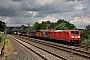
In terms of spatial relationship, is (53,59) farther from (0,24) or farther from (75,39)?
(0,24)

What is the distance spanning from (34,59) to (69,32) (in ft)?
52.4

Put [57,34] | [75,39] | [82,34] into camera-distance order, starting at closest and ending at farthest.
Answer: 1. [75,39]
2. [57,34]
3. [82,34]

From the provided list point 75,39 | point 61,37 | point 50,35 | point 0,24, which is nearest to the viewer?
point 75,39

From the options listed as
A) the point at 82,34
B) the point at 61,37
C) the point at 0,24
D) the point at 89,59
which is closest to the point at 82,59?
the point at 89,59

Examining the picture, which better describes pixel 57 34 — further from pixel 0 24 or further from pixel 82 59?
pixel 0 24

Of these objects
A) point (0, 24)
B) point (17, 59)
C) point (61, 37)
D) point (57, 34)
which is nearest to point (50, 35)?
point (57, 34)

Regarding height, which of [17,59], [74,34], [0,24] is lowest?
[17,59]

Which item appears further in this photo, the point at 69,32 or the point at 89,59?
the point at 69,32

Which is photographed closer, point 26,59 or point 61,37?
point 26,59

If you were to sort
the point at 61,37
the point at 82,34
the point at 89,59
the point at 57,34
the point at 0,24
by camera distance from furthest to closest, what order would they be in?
1. the point at 0,24
2. the point at 82,34
3. the point at 57,34
4. the point at 61,37
5. the point at 89,59

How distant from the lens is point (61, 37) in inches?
1443

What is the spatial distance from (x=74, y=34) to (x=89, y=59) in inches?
649

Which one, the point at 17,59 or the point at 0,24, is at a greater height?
the point at 0,24

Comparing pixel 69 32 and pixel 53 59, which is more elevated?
pixel 69 32
